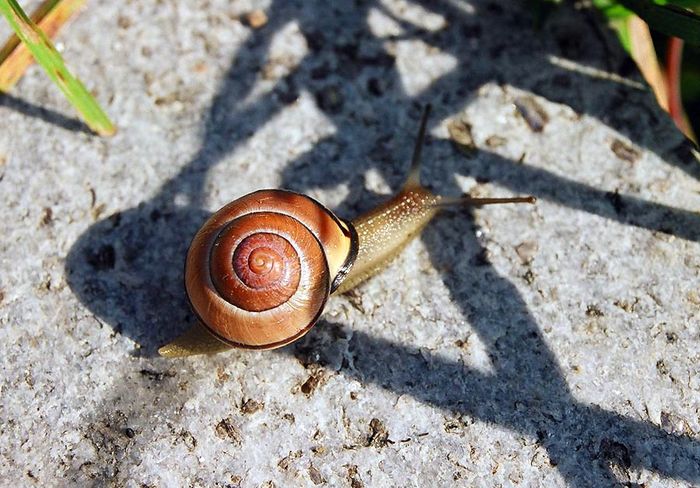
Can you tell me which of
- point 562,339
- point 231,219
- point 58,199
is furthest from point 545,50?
point 58,199

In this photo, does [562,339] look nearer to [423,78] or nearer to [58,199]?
[423,78]

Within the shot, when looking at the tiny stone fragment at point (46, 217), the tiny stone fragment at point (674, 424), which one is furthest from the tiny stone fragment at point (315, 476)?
the tiny stone fragment at point (46, 217)

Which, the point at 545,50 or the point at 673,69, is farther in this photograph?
the point at 545,50

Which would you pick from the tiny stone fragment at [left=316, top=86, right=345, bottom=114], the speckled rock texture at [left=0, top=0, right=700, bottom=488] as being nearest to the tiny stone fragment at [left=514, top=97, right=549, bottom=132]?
the speckled rock texture at [left=0, top=0, right=700, bottom=488]

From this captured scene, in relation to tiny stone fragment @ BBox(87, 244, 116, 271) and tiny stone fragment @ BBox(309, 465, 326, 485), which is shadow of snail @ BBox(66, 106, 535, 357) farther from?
tiny stone fragment @ BBox(309, 465, 326, 485)

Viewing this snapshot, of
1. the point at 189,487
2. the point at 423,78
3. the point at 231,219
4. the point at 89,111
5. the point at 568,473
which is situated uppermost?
the point at 89,111

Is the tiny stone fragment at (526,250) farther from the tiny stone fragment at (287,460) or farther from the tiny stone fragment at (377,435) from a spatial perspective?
the tiny stone fragment at (287,460)
